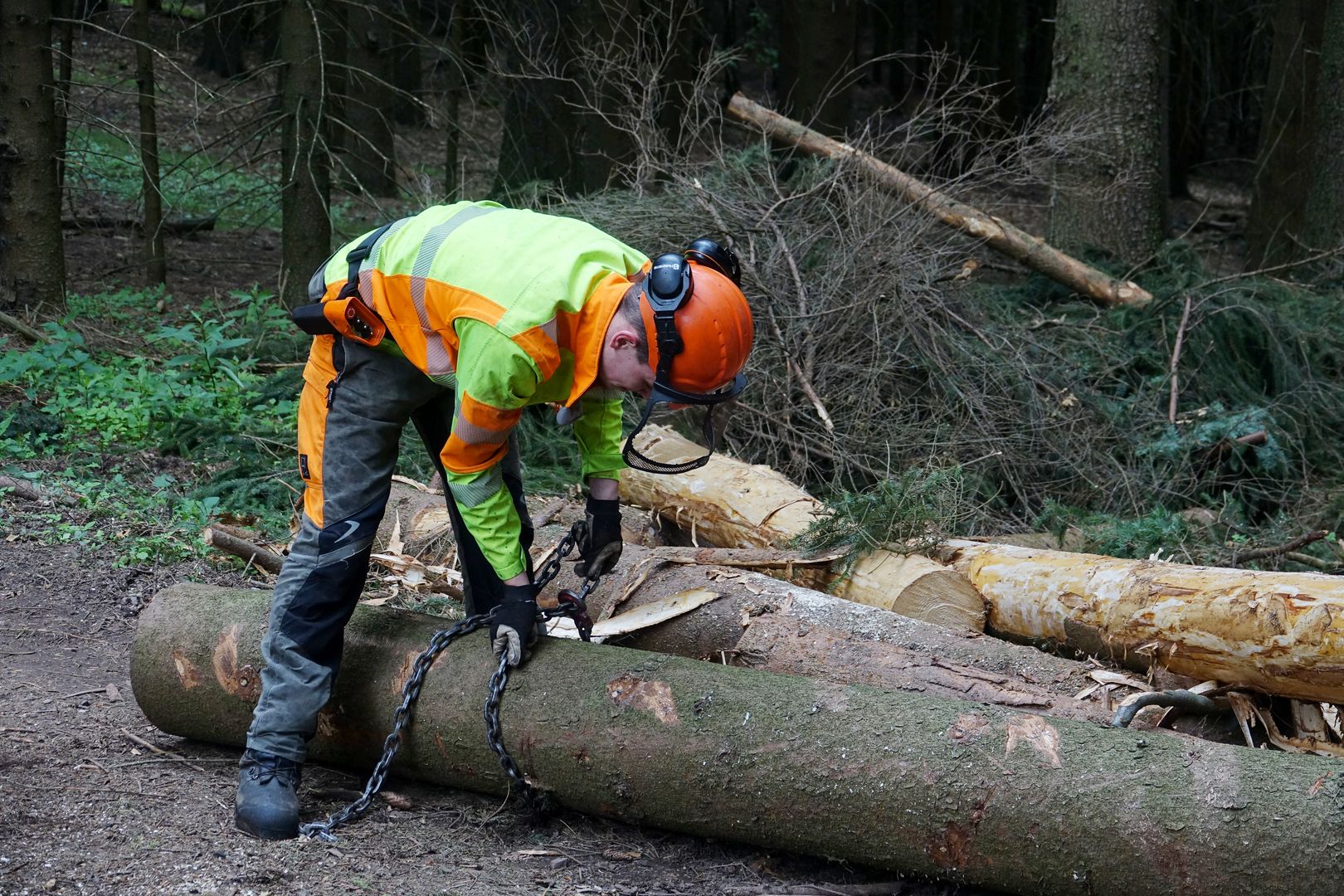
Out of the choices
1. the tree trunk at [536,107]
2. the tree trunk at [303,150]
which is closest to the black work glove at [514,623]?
the tree trunk at [303,150]

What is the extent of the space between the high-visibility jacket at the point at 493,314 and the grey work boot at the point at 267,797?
864 millimetres

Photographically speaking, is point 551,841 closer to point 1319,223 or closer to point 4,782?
point 4,782

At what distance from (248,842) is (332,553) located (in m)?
0.78

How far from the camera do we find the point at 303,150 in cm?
877

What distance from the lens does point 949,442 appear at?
602cm

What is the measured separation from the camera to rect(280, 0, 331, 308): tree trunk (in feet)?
27.6

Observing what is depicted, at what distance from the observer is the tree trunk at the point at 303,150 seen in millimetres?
8414

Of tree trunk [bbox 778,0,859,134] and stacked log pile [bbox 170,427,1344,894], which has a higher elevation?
tree trunk [bbox 778,0,859,134]

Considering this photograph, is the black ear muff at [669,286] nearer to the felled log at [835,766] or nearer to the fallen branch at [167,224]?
the felled log at [835,766]

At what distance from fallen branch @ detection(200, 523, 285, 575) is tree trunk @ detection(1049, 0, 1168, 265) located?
6117 millimetres

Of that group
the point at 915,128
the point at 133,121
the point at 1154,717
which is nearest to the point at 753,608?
the point at 1154,717

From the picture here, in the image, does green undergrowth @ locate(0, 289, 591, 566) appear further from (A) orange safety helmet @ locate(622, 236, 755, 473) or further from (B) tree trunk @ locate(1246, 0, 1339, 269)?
(B) tree trunk @ locate(1246, 0, 1339, 269)

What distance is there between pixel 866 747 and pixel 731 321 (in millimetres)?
1119

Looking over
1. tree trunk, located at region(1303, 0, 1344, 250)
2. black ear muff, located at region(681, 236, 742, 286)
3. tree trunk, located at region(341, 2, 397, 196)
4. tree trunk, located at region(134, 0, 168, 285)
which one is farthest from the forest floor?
tree trunk, located at region(1303, 0, 1344, 250)
